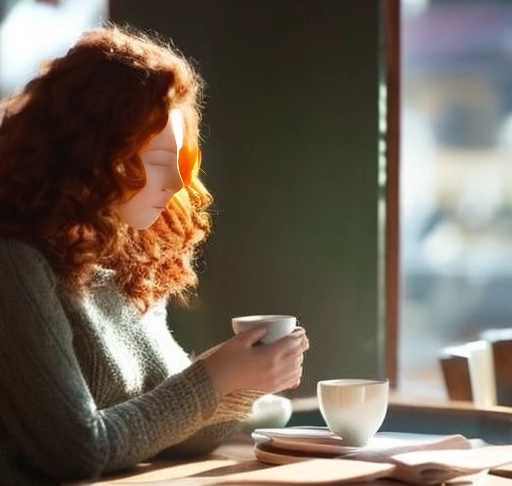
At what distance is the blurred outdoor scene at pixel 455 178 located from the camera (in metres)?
3.01

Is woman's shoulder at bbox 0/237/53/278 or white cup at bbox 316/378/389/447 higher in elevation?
woman's shoulder at bbox 0/237/53/278

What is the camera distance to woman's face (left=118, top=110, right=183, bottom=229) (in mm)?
1458

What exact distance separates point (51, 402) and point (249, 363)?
0.23 meters

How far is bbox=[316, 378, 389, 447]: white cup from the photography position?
143 cm

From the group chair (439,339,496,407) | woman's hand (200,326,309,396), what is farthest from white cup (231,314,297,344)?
chair (439,339,496,407)

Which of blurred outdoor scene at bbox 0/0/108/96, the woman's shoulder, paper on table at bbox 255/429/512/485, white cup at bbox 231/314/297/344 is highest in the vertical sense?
blurred outdoor scene at bbox 0/0/108/96

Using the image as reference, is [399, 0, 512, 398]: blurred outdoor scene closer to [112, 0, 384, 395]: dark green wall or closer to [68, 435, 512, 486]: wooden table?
[112, 0, 384, 395]: dark green wall

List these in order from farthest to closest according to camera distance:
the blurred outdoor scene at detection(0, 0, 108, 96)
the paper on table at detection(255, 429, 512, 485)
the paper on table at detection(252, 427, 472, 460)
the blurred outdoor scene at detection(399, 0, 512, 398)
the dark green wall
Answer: the blurred outdoor scene at detection(399, 0, 512, 398)
the dark green wall
the blurred outdoor scene at detection(0, 0, 108, 96)
the paper on table at detection(252, 427, 472, 460)
the paper on table at detection(255, 429, 512, 485)

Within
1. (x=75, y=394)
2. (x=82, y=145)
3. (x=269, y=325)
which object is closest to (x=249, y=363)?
(x=269, y=325)

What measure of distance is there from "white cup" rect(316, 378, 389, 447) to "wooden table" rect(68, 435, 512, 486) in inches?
4.2

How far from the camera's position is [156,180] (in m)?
1.46

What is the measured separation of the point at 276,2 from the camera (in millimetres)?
2717

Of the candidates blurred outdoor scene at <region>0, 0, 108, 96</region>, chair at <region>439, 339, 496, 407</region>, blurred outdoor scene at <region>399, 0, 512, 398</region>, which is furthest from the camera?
blurred outdoor scene at <region>399, 0, 512, 398</region>

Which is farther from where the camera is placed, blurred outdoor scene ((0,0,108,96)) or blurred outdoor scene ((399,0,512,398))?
blurred outdoor scene ((399,0,512,398))
